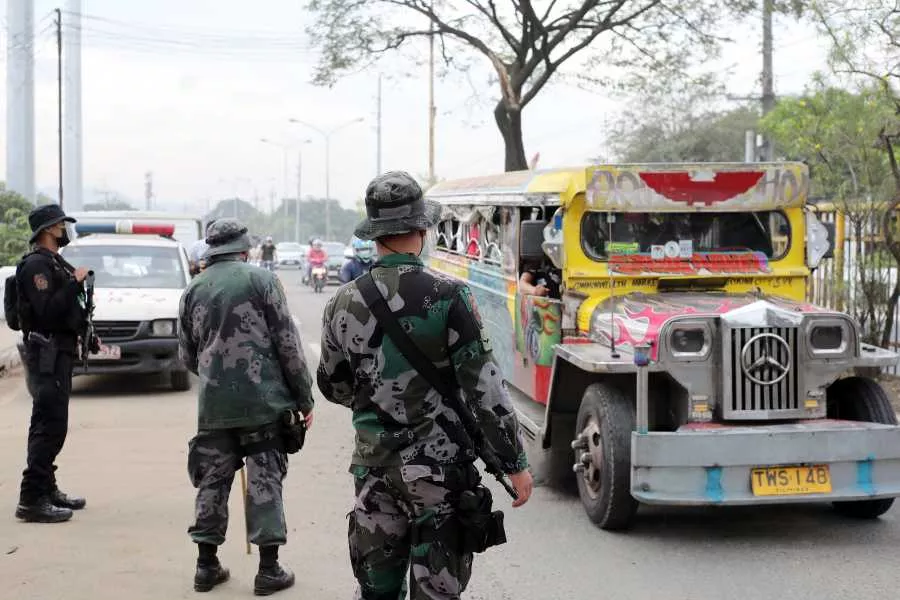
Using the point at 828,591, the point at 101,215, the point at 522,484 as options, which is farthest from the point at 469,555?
the point at 101,215

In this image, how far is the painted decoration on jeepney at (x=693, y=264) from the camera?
26.2 ft

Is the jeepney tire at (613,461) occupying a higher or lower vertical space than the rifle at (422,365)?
lower

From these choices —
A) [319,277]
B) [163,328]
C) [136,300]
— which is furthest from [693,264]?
[319,277]

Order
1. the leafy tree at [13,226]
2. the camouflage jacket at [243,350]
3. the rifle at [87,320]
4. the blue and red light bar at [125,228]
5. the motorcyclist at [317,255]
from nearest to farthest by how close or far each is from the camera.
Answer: the camouflage jacket at [243,350], the rifle at [87,320], the blue and red light bar at [125,228], the leafy tree at [13,226], the motorcyclist at [317,255]

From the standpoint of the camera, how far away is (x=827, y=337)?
22.1 ft

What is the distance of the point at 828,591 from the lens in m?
5.66

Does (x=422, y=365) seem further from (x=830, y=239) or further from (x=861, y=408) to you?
(x=830, y=239)

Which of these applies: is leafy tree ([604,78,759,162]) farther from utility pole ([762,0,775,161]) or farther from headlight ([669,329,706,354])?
headlight ([669,329,706,354])

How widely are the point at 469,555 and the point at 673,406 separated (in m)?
3.36

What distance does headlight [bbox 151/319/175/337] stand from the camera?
39.9 feet

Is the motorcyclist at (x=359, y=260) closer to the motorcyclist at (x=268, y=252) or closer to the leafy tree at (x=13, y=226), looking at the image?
the leafy tree at (x=13, y=226)

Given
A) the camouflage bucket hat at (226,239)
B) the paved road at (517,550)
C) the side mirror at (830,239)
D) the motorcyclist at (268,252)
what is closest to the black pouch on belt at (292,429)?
the paved road at (517,550)

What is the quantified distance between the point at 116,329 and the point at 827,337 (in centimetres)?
773

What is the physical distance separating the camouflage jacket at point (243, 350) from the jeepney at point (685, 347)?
1910 millimetres
